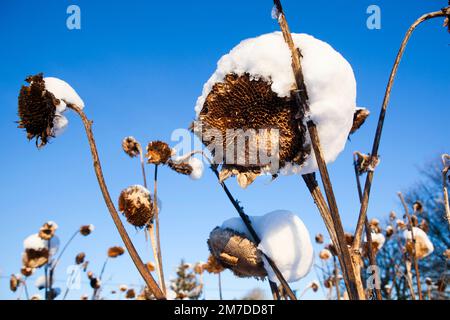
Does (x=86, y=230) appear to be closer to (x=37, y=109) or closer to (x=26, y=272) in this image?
(x=26, y=272)

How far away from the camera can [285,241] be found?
34.3 inches

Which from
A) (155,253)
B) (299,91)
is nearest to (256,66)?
(299,91)

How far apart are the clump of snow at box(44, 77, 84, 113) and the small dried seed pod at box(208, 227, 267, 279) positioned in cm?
47

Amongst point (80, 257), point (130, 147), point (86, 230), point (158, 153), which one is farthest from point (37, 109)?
point (80, 257)

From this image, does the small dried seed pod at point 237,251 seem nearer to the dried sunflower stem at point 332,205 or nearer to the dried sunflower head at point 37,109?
the dried sunflower stem at point 332,205

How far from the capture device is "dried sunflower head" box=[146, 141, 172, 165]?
2070 mm

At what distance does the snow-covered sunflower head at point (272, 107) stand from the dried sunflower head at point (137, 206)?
95 centimetres

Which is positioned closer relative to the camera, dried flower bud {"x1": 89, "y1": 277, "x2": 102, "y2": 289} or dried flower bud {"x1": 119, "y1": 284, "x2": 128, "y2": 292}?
dried flower bud {"x1": 89, "y1": 277, "x2": 102, "y2": 289}

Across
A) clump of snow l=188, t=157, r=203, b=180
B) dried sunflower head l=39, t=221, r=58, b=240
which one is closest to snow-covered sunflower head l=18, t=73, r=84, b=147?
clump of snow l=188, t=157, r=203, b=180

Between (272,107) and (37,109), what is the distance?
2.09 ft

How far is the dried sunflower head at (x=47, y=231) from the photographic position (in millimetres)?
3341

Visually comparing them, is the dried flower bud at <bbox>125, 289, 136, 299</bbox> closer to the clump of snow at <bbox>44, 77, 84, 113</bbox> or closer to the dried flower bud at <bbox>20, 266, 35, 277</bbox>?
the dried flower bud at <bbox>20, 266, 35, 277</bbox>

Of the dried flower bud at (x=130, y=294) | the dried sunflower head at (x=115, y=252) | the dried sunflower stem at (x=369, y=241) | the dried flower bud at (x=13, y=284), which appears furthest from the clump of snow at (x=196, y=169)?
the dried flower bud at (x=130, y=294)
